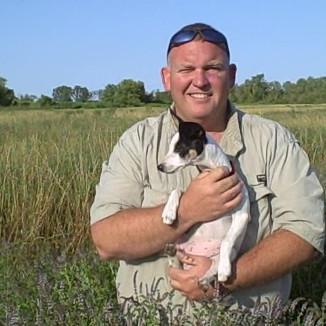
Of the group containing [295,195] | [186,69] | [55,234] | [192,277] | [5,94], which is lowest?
[55,234]

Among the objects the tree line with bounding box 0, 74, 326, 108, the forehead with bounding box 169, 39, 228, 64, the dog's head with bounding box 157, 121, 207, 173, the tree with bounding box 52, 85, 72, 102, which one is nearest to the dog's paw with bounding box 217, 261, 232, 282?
the dog's head with bounding box 157, 121, 207, 173

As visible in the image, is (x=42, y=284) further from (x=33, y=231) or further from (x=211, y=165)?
(x=33, y=231)

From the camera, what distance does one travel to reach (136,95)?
57438mm

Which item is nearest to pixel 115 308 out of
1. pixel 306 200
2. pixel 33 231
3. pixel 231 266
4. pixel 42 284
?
pixel 42 284

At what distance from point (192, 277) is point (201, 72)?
0.85m

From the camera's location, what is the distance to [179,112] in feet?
9.41

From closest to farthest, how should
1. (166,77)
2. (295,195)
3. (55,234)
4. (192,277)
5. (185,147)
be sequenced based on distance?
(185,147)
(192,277)
(295,195)
(166,77)
(55,234)

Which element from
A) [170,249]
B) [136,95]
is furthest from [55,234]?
[136,95]

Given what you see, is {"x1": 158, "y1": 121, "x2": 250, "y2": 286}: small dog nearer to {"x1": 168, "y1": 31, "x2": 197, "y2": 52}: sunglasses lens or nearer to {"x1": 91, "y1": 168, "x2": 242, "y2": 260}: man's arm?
{"x1": 91, "y1": 168, "x2": 242, "y2": 260}: man's arm

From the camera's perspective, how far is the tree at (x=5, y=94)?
61.3m

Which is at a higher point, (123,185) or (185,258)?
(123,185)

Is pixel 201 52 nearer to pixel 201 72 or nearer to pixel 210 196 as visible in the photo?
pixel 201 72

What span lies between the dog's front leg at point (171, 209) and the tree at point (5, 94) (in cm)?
6005

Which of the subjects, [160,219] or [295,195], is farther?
[295,195]
